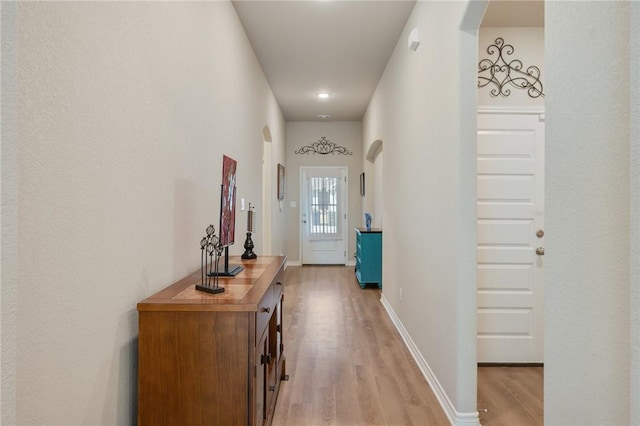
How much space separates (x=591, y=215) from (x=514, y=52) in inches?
93.0

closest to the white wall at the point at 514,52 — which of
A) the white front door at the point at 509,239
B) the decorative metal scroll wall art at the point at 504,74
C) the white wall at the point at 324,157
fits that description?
the decorative metal scroll wall art at the point at 504,74

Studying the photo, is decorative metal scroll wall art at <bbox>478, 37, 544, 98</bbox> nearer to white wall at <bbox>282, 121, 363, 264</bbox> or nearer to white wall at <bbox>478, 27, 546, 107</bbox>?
white wall at <bbox>478, 27, 546, 107</bbox>

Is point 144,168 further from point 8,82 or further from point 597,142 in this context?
point 597,142

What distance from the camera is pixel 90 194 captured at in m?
1.24

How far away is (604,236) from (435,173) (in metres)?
1.59

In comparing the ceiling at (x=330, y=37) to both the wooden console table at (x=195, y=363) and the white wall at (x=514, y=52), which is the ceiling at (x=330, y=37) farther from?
the wooden console table at (x=195, y=363)

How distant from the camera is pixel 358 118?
7.44m

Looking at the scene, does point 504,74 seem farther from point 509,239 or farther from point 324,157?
point 324,157

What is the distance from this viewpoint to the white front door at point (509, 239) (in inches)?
116

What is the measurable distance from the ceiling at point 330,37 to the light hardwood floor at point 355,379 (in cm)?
268

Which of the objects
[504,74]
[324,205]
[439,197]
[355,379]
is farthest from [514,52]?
[324,205]

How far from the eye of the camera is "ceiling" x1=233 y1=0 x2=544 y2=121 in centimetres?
320

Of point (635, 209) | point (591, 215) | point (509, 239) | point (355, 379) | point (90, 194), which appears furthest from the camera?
point (509, 239)

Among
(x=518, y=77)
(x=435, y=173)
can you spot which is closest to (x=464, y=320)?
(x=435, y=173)
